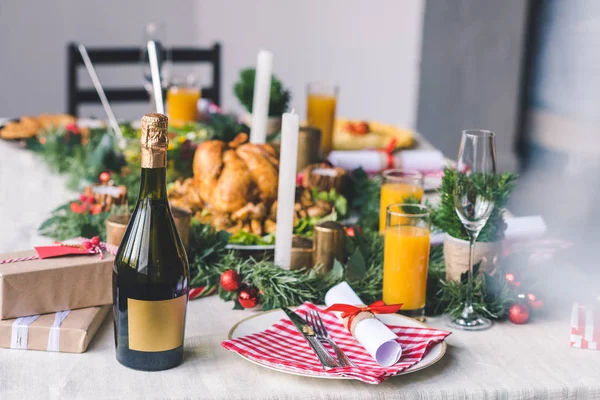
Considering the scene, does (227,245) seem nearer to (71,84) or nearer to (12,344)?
(12,344)

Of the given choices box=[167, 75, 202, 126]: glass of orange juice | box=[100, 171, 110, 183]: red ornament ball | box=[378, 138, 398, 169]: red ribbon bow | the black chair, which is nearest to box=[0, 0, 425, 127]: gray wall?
the black chair

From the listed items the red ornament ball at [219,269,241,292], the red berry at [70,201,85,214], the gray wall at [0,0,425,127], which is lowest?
the red ornament ball at [219,269,241,292]

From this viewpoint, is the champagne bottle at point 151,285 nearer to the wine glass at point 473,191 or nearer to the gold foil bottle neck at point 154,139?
the gold foil bottle neck at point 154,139

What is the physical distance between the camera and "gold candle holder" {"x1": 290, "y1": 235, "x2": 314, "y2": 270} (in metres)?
1.20

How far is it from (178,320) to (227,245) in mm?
356

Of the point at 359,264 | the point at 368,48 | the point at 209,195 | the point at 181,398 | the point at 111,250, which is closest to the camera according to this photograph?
the point at 181,398

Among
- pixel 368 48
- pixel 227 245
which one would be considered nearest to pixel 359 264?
pixel 227 245

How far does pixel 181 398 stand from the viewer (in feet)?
2.85

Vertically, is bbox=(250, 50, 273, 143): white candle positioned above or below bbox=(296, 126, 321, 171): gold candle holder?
above

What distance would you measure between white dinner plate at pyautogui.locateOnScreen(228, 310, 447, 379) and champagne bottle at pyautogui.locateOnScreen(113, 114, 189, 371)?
0.10 meters

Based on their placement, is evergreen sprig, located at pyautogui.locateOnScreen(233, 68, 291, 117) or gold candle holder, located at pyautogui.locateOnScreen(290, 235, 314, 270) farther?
evergreen sprig, located at pyautogui.locateOnScreen(233, 68, 291, 117)

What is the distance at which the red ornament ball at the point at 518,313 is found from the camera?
1109mm

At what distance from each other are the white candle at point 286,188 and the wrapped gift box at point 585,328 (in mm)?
429

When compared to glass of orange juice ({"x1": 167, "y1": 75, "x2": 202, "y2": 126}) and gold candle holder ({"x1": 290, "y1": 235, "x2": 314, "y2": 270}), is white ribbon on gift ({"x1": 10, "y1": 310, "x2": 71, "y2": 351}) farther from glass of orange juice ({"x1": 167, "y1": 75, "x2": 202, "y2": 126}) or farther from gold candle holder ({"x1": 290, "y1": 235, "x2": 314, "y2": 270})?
glass of orange juice ({"x1": 167, "y1": 75, "x2": 202, "y2": 126})
